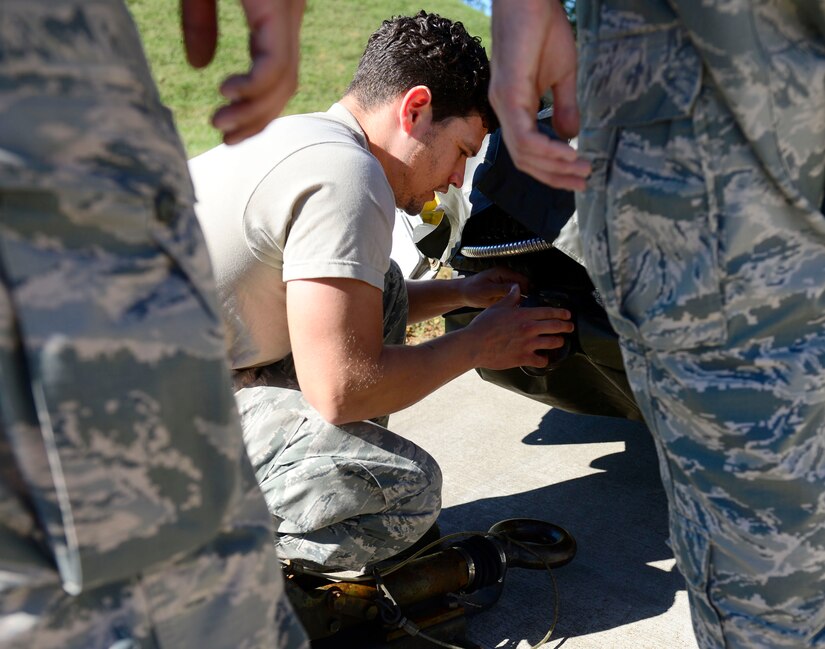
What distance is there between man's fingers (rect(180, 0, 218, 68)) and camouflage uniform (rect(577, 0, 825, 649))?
49 cm

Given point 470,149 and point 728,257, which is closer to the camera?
point 728,257

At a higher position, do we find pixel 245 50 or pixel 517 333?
pixel 517 333

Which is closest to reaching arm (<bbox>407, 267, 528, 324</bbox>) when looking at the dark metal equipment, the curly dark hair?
the curly dark hair

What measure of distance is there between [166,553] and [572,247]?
1283 millimetres

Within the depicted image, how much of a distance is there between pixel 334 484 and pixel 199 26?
1124 millimetres

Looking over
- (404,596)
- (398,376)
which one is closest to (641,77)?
(398,376)

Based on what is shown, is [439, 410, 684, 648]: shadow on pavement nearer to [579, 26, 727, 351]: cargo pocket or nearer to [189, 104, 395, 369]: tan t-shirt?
[189, 104, 395, 369]: tan t-shirt

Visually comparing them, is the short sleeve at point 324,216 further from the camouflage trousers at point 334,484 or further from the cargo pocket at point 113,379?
the cargo pocket at point 113,379

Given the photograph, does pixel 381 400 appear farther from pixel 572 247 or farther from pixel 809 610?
pixel 809 610

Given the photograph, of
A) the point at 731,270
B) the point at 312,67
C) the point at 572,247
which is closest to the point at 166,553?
the point at 731,270

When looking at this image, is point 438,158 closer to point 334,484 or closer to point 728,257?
point 334,484

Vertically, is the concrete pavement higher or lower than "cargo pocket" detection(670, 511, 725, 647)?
lower

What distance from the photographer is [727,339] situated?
1218mm

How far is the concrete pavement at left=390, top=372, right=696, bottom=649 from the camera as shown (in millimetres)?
2152
